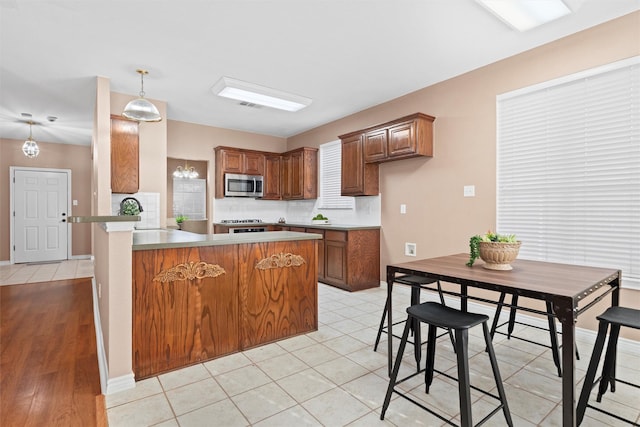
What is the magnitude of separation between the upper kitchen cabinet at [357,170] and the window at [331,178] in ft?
1.84

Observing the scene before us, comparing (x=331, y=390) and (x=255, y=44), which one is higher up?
(x=255, y=44)

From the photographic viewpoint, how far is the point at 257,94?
4.29 m

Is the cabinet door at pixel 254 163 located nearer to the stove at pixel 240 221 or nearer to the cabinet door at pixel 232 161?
the cabinet door at pixel 232 161

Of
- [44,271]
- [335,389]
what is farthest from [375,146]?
[44,271]

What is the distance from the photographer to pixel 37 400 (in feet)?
6.75

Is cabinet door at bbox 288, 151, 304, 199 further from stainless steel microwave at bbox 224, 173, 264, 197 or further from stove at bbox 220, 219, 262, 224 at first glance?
stove at bbox 220, 219, 262, 224

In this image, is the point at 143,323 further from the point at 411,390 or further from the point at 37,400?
the point at 411,390

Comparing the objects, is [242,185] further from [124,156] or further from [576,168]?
[576,168]

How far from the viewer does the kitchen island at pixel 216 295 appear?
2285 mm

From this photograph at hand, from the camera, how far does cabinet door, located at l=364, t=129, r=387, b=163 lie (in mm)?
4461

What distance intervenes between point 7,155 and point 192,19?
693 centimetres

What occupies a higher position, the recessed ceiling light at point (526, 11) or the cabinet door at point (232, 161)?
the recessed ceiling light at point (526, 11)

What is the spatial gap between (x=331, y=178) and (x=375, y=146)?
1502 mm

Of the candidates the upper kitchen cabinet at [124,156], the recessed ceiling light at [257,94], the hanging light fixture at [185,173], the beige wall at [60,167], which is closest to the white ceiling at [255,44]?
the recessed ceiling light at [257,94]
